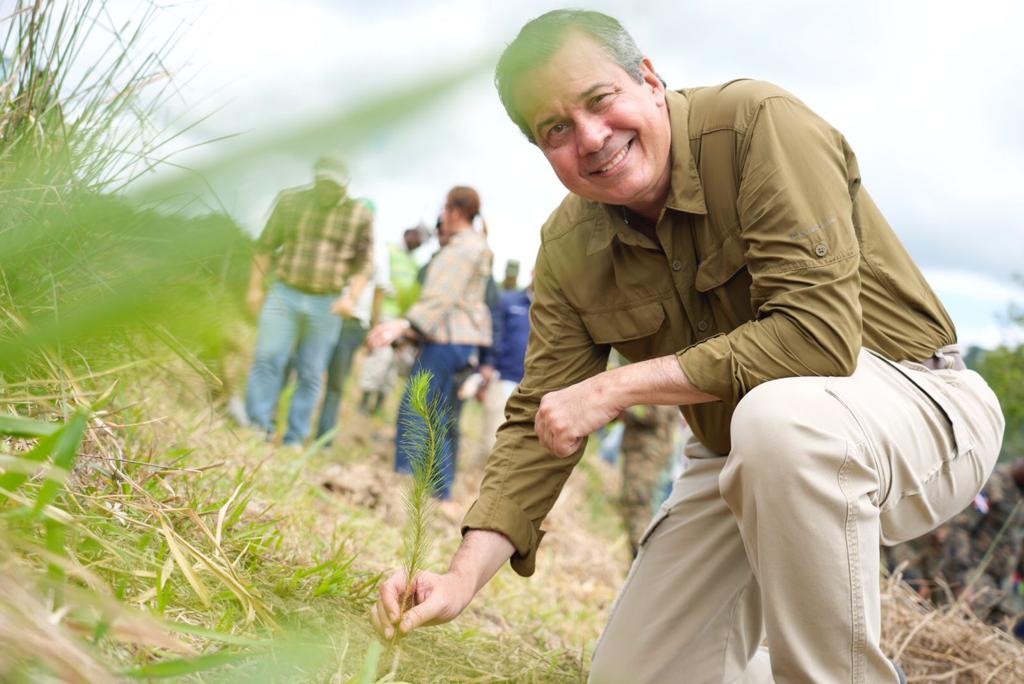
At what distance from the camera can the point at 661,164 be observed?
2.09 m

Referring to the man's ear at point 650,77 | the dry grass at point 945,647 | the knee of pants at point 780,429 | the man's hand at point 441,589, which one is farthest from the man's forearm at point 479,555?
the dry grass at point 945,647

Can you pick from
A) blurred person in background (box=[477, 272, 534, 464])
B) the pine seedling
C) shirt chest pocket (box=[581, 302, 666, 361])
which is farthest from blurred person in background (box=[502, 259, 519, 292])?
the pine seedling

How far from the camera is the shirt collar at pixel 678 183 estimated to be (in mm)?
2080

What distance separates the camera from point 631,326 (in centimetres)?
225

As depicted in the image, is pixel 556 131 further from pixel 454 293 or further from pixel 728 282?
pixel 454 293

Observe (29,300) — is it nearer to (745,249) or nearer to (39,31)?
(39,31)

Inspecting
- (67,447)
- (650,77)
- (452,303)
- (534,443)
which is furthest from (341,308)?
(452,303)

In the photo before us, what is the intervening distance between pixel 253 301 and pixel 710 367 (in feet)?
4.92

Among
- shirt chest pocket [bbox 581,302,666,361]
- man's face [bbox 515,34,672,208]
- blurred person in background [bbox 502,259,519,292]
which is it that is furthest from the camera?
blurred person in background [bbox 502,259,519,292]

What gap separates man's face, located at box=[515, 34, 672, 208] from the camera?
1929 millimetres

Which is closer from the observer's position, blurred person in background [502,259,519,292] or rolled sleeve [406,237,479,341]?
rolled sleeve [406,237,479,341]

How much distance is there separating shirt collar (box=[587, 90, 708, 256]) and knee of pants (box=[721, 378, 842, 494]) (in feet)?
1.63

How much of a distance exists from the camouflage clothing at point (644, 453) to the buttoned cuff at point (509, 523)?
385 centimetres

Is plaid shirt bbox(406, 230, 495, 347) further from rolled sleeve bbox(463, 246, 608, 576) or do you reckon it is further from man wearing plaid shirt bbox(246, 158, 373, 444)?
man wearing plaid shirt bbox(246, 158, 373, 444)
